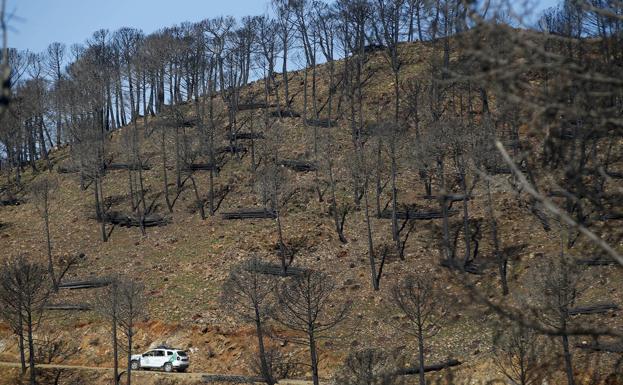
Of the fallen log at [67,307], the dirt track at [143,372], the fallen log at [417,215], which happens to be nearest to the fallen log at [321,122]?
the fallen log at [417,215]

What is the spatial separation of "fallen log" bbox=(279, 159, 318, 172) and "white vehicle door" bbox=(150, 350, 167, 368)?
20.8 m

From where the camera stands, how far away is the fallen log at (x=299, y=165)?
53188 millimetres

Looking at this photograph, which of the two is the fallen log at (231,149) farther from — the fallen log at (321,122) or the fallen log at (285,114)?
the fallen log at (321,122)

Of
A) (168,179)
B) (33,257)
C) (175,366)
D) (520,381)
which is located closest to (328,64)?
(168,179)

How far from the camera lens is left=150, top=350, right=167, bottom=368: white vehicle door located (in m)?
35.5

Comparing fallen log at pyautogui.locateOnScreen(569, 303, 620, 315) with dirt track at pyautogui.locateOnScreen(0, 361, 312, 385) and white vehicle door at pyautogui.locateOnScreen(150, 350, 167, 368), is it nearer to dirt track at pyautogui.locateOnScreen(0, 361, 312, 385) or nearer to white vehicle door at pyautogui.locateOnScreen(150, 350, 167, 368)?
dirt track at pyautogui.locateOnScreen(0, 361, 312, 385)

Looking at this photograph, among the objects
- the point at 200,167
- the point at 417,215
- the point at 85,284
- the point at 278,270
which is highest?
the point at 200,167

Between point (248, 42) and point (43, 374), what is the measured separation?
40.7 metres

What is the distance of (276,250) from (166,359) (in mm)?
10630

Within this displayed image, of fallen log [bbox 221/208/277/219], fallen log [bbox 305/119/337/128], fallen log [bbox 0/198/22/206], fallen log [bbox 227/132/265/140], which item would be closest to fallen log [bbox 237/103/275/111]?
fallen log [bbox 227/132/265/140]

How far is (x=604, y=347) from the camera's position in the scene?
29016 millimetres

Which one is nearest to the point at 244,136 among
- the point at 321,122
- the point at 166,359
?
the point at 321,122

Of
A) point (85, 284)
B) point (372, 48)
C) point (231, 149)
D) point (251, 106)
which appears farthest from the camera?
point (372, 48)

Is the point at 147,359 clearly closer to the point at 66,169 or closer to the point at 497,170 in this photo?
the point at 497,170
